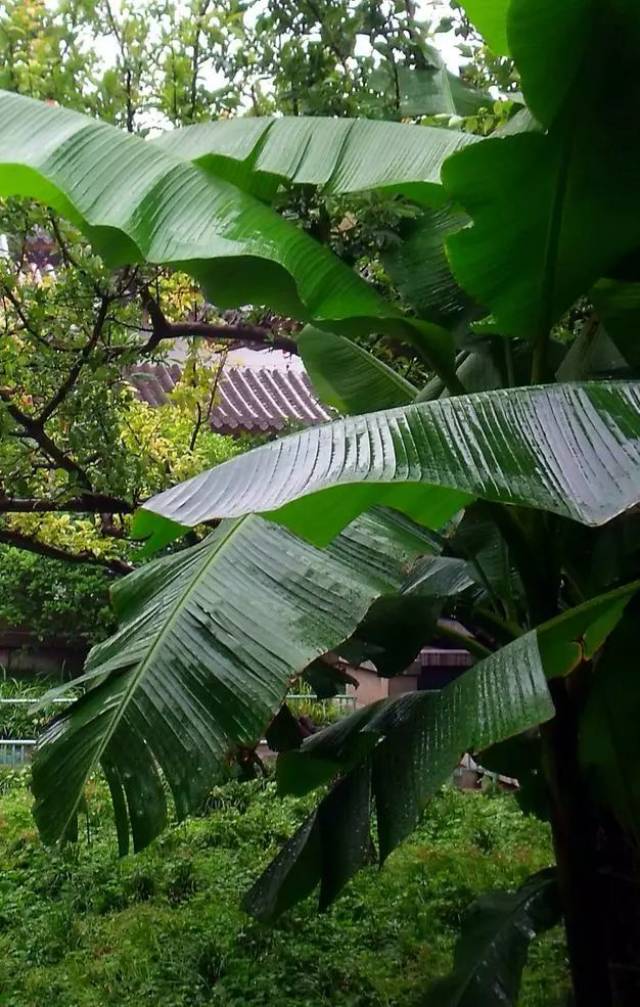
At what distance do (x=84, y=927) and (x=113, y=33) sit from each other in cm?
241

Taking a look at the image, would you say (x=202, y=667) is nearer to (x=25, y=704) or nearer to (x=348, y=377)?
(x=348, y=377)

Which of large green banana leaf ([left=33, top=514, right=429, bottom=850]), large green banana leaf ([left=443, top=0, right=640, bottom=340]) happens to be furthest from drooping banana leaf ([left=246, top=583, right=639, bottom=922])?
large green banana leaf ([left=443, top=0, right=640, bottom=340])

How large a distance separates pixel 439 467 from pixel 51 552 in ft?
7.32

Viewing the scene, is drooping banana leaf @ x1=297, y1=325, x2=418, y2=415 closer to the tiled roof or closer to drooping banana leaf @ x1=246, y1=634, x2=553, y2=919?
drooping banana leaf @ x1=246, y1=634, x2=553, y2=919

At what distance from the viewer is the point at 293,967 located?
231 cm

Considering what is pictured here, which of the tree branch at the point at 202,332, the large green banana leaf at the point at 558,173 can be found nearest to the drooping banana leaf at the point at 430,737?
the large green banana leaf at the point at 558,173

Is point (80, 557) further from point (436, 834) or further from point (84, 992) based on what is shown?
point (436, 834)

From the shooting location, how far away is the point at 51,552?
2.80 m

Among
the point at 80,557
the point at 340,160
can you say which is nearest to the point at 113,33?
the point at 340,160

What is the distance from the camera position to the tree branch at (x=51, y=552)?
8.79ft

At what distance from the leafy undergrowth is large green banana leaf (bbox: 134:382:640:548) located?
4.72 ft

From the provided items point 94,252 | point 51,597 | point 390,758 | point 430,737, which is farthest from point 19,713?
point 430,737

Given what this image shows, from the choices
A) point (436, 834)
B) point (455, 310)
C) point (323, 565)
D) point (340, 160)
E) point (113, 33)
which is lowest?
point (436, 834)

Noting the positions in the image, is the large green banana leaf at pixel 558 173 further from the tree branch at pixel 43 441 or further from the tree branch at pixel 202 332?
the tree branch at pixel 43 441
